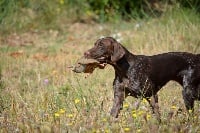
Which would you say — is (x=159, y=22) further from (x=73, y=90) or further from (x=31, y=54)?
(x=73, y=90)

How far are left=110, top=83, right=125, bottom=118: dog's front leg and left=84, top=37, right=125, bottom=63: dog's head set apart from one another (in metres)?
0.35

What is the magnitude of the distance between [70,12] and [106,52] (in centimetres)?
876

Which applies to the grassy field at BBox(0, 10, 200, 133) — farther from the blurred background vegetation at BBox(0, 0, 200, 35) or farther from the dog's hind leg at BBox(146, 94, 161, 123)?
the blurred background vegetation at BBox(0, 0, 200, 35)

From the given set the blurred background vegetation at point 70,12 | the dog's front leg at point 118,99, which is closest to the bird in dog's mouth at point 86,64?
the dog's front leg at point 118,99

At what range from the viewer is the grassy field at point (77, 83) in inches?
267

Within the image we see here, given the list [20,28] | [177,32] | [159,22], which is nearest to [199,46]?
[177,32]

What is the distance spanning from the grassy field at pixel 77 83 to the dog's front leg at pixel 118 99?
0.10 meters

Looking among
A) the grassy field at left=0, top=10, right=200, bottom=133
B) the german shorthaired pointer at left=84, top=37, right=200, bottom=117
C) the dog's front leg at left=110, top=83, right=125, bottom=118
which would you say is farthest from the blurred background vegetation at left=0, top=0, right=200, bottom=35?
the dog's front leg at left=110, top=83, right=125, bottom=118

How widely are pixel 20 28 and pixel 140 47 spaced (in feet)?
12.6

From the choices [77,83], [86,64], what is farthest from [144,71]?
[77,83]

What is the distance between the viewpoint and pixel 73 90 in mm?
8742

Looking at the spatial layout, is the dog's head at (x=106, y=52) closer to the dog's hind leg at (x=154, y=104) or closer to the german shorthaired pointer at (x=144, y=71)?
the german shorthaired pointer at (x=144, y=71)

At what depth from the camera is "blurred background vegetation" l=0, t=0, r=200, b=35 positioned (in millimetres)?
15102

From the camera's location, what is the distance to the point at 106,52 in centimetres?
779
